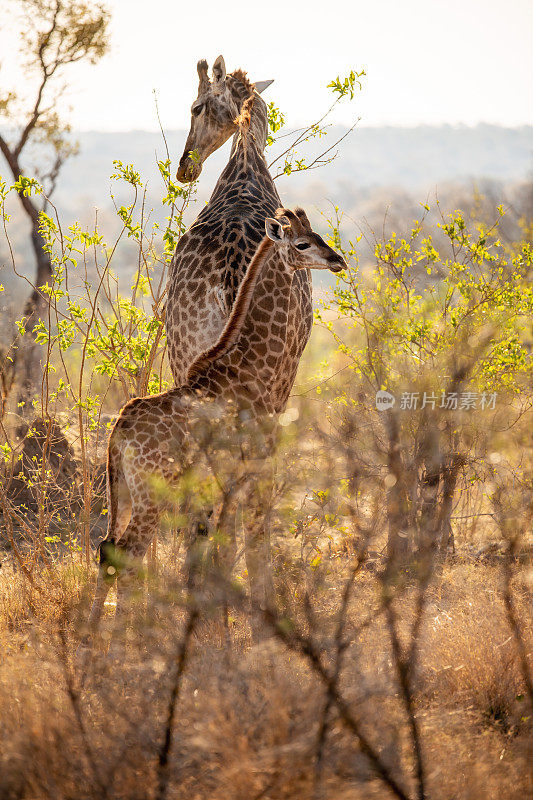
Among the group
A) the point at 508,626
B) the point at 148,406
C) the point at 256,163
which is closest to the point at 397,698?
the point at 508,626

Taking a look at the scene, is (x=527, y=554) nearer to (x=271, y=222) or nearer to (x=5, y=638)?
(x=271, y=222)

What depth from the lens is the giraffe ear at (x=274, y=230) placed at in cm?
440

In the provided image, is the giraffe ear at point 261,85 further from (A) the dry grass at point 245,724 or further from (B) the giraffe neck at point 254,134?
(A) the dry grass at point 245,724

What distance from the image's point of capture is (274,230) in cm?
445

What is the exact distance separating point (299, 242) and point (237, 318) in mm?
580

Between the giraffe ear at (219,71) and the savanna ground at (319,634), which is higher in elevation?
the giraffe ear at (219,71)

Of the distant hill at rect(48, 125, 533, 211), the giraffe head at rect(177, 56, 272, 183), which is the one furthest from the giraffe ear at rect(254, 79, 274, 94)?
the distant hill at rect(48, 125, 533, 211)

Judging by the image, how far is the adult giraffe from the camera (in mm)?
5172

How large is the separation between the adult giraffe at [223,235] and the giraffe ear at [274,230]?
71cm

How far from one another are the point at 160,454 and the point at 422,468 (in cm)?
363

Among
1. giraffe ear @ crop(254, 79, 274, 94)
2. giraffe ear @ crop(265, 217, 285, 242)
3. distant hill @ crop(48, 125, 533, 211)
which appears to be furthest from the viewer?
distant hill @ crop(48, 125, 533, 211)

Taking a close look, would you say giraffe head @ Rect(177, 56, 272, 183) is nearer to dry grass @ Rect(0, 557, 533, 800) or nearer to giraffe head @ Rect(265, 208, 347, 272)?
giraffe head @ Rect(265, 208, 347, 272)

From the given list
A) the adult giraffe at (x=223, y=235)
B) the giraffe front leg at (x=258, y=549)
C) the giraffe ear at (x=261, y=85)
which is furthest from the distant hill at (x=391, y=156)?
the giraffe front leg at (x=258, y=549)

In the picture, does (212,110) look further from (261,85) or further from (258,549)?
(258,549)
